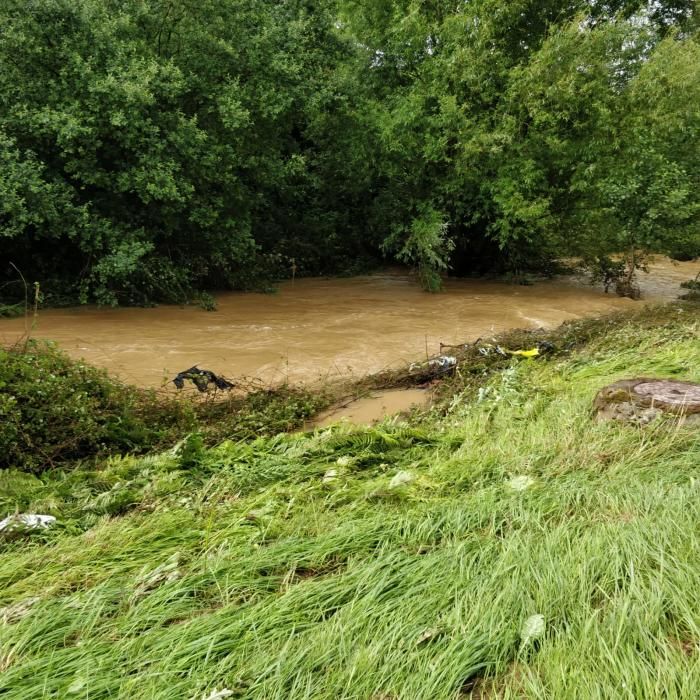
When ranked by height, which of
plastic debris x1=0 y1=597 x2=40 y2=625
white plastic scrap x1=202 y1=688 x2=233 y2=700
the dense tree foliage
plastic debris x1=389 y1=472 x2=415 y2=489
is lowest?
plastic debris x1=0 y1=597 x2=40 y2=625

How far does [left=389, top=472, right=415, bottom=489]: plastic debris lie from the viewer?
3.36 meters

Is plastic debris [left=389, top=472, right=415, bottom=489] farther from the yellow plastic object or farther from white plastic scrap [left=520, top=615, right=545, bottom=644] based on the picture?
the yellow plastic object

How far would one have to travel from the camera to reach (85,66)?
944 centimetres

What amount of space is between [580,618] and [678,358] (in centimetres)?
518

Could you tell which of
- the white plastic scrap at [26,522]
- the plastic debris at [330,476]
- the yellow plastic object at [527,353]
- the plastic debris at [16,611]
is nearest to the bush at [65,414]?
the white plastic scrap at [26,522]

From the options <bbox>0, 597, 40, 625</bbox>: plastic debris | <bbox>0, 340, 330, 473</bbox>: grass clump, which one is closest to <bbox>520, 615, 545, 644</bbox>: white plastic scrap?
<bbox>0, 597, 40, 625</bbox>: plastic debris

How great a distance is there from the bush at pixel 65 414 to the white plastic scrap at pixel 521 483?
338cm

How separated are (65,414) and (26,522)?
183cm

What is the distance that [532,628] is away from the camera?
1927mm

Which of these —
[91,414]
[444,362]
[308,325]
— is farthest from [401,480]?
[308,325]

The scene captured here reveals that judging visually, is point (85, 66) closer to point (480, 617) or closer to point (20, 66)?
point (20, 66)

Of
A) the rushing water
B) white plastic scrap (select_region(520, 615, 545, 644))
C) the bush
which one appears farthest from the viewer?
the rushing water

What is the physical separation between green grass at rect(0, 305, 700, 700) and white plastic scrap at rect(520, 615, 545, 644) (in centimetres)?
2

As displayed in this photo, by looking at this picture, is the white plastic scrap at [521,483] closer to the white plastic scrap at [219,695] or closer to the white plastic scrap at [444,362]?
the white plastic scrap at [219,695]
